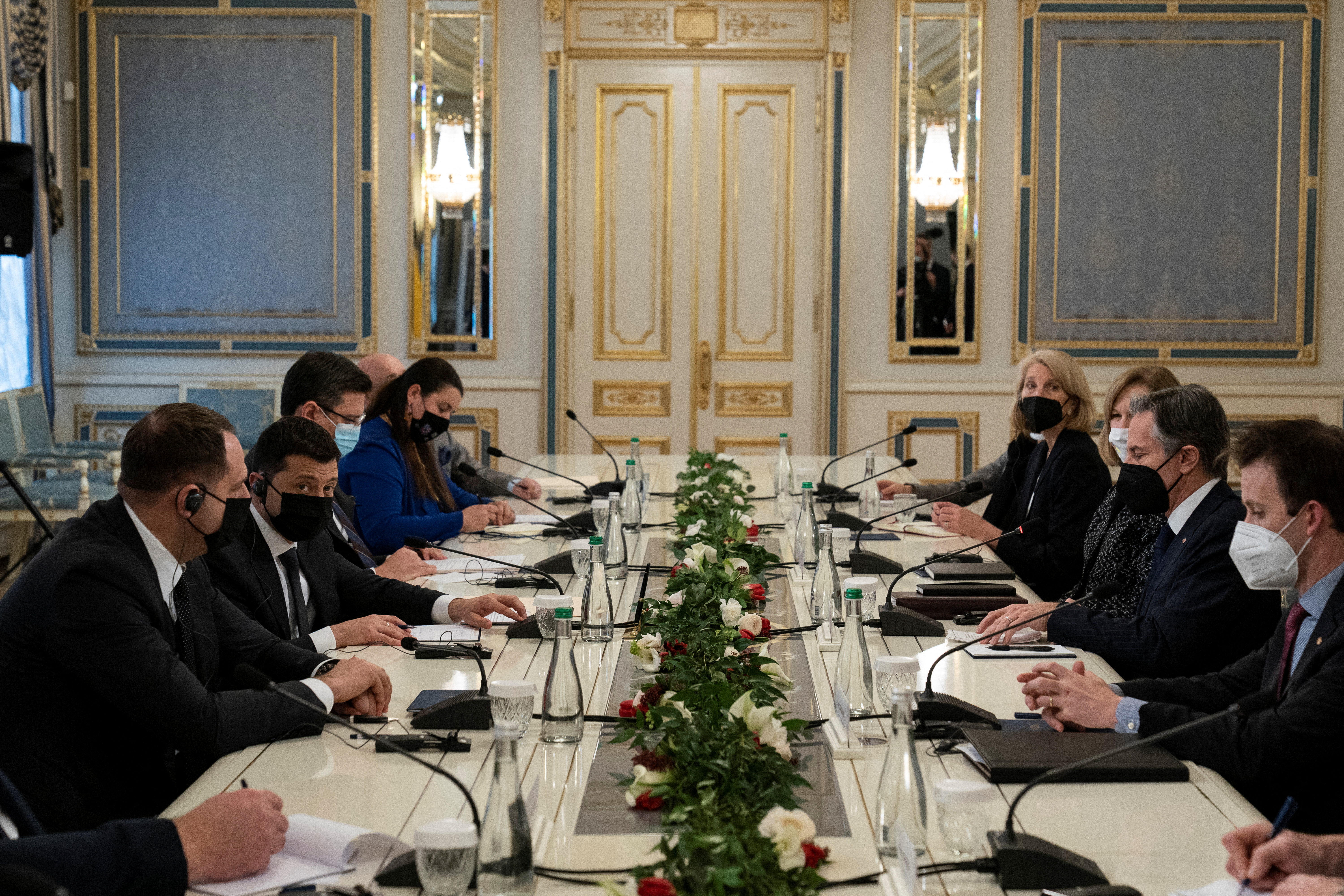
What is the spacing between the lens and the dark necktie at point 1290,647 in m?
2.16

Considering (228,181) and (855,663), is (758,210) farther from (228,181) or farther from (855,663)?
(855,663)

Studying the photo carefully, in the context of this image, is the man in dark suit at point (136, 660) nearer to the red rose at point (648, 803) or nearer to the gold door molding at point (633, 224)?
the red rose at point (648, 803)

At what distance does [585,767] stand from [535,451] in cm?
554

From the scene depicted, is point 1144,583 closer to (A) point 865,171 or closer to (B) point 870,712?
(B) point 870,712

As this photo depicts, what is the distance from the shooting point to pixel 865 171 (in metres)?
7.27

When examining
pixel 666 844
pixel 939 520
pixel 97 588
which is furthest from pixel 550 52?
pixel 666 844

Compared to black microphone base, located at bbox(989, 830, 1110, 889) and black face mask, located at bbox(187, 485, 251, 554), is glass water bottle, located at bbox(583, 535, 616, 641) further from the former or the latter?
black microphone base, located at bbox(989, 830, 1110, 889)

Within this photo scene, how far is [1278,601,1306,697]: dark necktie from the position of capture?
2164 mm

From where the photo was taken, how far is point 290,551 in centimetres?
290

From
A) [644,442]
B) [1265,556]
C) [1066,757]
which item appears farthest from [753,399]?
[1066,757]

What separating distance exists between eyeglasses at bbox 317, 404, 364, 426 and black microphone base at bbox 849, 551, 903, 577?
142 cm

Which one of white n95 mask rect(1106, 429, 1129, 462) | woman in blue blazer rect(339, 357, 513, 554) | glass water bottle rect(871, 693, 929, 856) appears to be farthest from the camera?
woman in blue blazer rect(339, 357, 513, 554)

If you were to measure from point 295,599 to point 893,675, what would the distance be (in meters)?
1.35

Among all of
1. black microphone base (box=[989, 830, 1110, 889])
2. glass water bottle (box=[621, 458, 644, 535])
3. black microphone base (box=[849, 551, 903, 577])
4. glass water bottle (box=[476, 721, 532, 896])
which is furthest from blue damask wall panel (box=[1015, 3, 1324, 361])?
glass water bottle (box=[476, 721, 532, 896])
